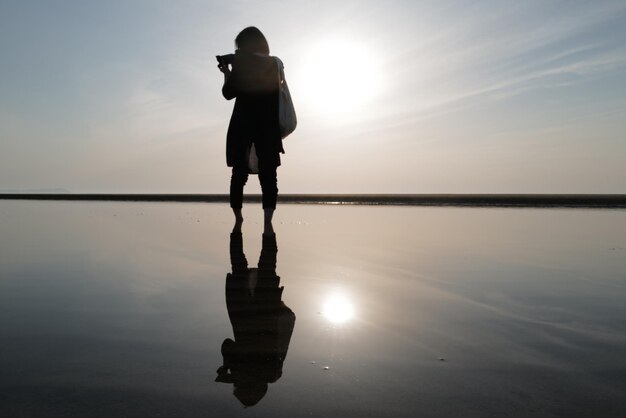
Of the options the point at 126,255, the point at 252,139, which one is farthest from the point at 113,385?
the point at 252,139

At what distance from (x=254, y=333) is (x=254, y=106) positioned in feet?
12.2

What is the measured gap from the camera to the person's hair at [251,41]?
492 cm

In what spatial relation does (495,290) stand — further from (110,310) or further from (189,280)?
(110,310)

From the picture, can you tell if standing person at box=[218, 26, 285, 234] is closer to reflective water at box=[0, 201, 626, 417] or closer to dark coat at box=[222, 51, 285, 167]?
dark coat at box=[222, 51, 285, 167]

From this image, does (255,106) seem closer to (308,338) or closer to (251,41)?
(251,41)

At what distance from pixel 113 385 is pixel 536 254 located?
3567mm

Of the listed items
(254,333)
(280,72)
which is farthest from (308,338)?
(280,72)

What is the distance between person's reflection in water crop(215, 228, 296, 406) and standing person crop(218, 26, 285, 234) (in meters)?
2.18

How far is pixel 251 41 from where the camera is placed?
16.2 ft

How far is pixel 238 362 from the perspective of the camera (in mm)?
1299

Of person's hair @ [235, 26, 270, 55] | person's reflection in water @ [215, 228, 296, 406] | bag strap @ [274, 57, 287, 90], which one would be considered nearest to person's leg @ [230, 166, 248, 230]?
bag strap @ [274, 57, 287, 90]

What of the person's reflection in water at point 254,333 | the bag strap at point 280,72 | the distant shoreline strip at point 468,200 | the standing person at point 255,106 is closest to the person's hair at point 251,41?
the standing person at point 255,106

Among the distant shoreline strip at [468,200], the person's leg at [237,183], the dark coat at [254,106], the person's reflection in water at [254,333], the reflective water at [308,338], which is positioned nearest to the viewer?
the reflective water at [308,338]

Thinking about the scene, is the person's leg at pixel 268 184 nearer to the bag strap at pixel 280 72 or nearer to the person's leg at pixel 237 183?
the person's leg at pixel 237 183
